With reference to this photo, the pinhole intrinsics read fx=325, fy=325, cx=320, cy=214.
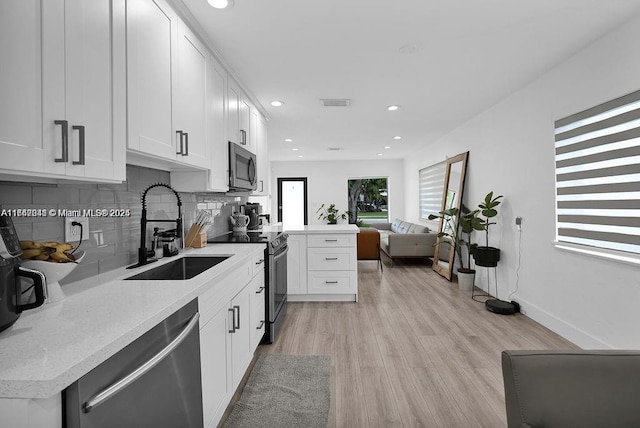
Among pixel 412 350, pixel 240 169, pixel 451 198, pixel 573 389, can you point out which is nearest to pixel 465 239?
pixel 451 198


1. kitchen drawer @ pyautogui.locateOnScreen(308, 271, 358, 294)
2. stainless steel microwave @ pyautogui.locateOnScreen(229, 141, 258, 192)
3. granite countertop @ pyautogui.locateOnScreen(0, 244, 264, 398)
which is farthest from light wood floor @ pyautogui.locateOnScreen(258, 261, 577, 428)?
stainless steel microwave @ pyautogui.locateOnScreen(229, 141, 258, 192)

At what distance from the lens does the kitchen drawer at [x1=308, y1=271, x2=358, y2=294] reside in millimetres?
3943

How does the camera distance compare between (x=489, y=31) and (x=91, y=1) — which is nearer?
(x=91, y=1)

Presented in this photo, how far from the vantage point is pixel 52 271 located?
44.3 inches

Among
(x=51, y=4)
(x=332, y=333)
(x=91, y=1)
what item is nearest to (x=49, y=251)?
(x=51, y=4)

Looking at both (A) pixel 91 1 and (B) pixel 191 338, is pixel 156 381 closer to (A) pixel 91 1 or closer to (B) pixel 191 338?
(B) pixel 191 338

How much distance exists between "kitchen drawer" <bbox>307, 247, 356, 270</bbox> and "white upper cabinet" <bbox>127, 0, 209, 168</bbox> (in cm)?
198

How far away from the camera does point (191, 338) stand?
4.25 feet

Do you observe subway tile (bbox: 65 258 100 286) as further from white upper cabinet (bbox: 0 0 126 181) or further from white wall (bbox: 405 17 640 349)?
white wall (bbox: 405 17 640 349)

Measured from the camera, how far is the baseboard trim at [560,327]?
2556 mm

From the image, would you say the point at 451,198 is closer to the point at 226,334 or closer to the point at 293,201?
the point at 226,334

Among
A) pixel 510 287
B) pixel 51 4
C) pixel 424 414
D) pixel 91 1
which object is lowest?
pixel 424 414

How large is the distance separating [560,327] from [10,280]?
3.71 m

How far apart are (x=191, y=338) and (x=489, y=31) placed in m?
2.69
